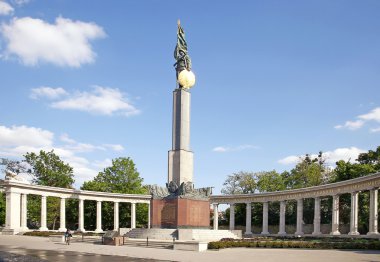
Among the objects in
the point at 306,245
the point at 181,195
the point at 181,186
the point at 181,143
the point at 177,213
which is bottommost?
the point at 306,245

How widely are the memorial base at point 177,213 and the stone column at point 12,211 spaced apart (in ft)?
78.0

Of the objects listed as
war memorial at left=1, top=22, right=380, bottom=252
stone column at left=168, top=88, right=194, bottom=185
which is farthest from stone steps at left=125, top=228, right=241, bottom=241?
stone column at left=168, top=88, right=194, bottom=185

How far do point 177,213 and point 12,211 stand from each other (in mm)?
28445

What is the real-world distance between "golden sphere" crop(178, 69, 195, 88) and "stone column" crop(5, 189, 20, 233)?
3061 cm

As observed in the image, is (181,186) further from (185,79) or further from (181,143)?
(185,79)

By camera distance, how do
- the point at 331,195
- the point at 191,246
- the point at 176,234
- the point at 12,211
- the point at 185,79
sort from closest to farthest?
the point at 191,246, the point at 176,234, the point at 185,79, the point at 12,211, the point at 331,195

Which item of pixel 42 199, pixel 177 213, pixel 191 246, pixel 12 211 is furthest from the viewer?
pixel 42 199

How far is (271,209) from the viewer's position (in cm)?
9194

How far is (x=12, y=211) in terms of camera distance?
214 ft

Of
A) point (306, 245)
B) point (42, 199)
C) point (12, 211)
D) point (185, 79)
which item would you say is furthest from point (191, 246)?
point (42, 199)

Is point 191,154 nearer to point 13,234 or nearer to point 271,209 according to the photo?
point 13,234

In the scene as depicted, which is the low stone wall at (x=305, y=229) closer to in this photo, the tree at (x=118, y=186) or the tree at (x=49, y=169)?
the tree at (x=118, y=186)

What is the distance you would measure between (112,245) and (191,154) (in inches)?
615

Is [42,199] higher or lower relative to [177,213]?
lower
